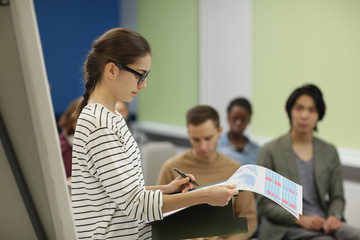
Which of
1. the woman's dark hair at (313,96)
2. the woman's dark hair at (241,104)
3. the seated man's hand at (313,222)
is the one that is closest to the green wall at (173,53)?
the woman's dark hair at (241,104)

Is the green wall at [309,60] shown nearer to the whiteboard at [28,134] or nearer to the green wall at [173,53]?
the green wall at [173,53]

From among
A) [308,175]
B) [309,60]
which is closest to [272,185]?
[308,175]

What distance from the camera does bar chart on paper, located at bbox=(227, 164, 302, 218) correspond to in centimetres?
84

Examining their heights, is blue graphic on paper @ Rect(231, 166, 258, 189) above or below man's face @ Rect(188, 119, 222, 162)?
above

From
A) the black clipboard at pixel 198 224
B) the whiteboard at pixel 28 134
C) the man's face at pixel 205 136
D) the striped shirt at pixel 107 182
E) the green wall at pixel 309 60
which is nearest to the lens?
the whiteboard at pixel 28 134

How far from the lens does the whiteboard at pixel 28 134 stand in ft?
1.86

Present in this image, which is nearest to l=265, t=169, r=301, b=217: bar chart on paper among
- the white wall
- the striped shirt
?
the striped shirt

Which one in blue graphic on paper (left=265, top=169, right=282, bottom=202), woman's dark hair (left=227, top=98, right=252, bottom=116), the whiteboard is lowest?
woman's dark hair (left=227, top=98, right=252, bottom=116)

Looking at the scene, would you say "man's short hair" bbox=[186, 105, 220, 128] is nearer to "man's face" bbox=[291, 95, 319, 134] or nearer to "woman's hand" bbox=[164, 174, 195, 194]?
"man's face" bbox=[291, 95, 319, 134]

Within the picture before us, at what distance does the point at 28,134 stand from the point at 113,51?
32cm

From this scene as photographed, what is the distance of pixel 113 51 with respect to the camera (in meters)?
0.86

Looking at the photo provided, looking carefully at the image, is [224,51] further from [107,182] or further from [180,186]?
[107,182]

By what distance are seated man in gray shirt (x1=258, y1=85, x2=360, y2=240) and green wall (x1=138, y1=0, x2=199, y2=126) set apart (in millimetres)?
1790

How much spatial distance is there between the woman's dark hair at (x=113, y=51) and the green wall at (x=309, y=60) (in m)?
2.20
